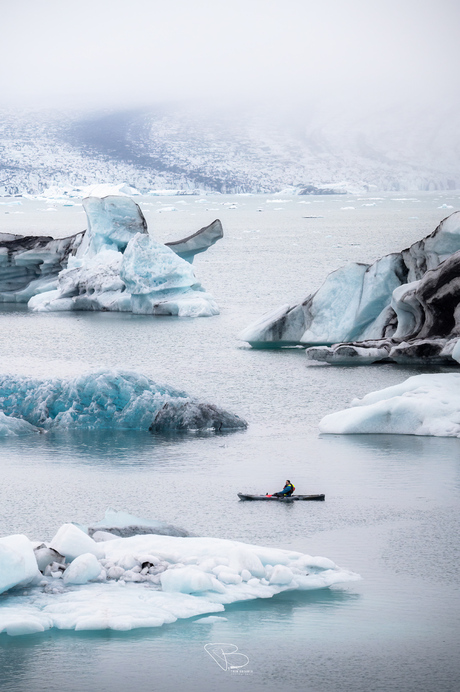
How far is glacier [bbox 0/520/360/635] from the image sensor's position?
8195mm

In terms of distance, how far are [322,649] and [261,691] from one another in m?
0.83

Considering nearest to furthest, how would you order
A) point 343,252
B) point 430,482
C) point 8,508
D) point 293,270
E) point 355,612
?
point 355,612 < point 8,508 < point 430,482 < point 293,270 < point 343,252

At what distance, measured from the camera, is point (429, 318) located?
23750 mm

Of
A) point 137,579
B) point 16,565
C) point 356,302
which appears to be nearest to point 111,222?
point 356,302

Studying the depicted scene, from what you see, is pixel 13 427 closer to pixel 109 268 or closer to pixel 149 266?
pixel 149 266

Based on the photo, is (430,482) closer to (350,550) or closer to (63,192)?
(350,550)

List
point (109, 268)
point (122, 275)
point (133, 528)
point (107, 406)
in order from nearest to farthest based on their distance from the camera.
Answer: point (133, 528) < point (107, 406) < point (122, 275) < point (109, 268)

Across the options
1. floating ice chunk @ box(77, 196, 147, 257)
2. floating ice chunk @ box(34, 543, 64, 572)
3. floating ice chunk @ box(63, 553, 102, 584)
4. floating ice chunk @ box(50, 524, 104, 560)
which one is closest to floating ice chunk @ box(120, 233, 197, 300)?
floating ice chunk @ box(77, 196, 147, 257)

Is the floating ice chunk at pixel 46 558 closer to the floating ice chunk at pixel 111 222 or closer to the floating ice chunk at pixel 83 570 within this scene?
the floating ice chunk at pixel 83 570

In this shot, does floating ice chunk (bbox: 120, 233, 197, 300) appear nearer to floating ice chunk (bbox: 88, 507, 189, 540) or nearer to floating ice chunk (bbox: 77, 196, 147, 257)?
floating ice chunk (bbox: 77, 196, 147, 257)

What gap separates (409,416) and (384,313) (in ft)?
31.1

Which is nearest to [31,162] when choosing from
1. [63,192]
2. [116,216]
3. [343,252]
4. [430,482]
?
[63,192]

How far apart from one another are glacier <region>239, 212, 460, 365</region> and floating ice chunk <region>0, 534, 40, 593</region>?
15.7 metres

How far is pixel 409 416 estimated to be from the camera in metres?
16.8
